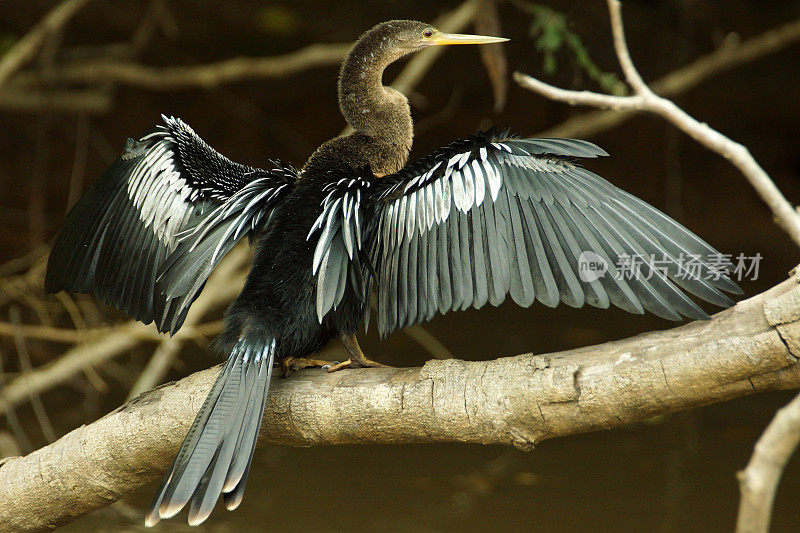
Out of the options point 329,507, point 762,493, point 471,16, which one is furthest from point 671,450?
point 762,493

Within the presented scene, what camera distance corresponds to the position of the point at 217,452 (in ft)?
4.94

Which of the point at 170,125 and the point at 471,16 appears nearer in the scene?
the point at 170,125

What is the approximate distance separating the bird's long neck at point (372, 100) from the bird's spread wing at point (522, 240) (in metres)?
0.37

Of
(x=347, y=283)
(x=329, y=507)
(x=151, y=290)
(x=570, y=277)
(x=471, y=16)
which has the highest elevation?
(x=471, y=16)

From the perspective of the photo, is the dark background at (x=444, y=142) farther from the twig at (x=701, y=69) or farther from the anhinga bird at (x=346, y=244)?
the anhinga bird at (x=346, y=244)

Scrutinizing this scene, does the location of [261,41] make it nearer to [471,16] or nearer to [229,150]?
[229,150]

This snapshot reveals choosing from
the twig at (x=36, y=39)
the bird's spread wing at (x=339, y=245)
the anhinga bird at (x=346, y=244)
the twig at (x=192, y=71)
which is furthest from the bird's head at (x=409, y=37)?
the twig at (x=36, y=39)

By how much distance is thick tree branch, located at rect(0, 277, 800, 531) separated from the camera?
130 centimetres

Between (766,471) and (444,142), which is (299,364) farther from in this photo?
(444,142)

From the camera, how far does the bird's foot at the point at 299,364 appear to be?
1726 millimetres

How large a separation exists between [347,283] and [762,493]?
1.21 m

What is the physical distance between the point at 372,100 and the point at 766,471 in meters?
1.69

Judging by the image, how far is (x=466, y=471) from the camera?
12.3 feet

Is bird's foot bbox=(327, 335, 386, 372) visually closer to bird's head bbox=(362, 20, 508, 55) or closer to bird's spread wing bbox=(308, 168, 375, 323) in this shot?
bird's spread wing bbox=(308, 168, 375, 323)
